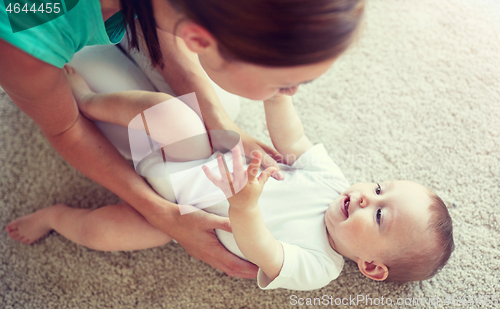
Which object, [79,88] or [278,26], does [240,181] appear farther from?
[79,88]

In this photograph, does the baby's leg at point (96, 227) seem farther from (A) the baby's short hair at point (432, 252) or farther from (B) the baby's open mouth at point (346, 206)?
(A) the baby's short hair at point (432, 252)

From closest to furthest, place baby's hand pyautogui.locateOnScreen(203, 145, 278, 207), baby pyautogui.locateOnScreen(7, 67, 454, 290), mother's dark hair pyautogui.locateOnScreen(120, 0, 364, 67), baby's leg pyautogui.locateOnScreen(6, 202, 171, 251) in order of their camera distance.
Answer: mother's dark hair pyautogui.locateOnScreen(120, 0, 364, 67) → baby's hand pyautogui.locateOnScreen(203, 145, 278, 207) → baby pyautogui.locateOnScreen(7, 67, 454, 290) → baby's leg pyautogui.locateOnScreen(6, 202, 171, 251)

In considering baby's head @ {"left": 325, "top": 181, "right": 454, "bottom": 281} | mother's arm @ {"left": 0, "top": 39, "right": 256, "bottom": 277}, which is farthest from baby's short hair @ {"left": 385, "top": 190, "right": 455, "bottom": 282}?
mother's arm @ {"left": 0, "top": 39, "right": 256, "bottom": 277}

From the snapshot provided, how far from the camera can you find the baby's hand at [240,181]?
20.6 inches

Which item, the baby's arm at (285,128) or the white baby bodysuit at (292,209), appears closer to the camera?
the white baby bodysuit at (292,209)

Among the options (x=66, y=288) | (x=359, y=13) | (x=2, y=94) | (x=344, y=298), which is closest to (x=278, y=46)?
(x=359, y=13)

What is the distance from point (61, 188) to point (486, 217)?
1.10 metres

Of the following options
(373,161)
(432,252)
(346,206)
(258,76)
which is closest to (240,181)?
(258,76)

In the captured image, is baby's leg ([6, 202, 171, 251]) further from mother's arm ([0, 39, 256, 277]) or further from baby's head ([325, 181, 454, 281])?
baby's head ([325, 181, 454, 281])

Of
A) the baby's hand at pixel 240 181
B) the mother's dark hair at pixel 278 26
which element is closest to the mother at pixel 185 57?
the mother's dark hair at pixel 278 26

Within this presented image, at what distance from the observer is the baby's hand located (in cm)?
52

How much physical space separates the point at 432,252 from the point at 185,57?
66 centimetres

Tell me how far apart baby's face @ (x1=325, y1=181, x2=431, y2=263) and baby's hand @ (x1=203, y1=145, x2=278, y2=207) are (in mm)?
241

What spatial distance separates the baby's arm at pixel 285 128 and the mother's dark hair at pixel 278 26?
0.37 m
